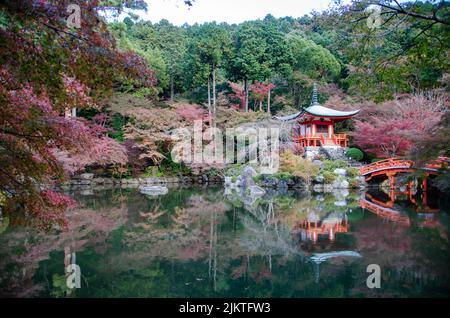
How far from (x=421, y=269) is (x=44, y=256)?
5.01 m

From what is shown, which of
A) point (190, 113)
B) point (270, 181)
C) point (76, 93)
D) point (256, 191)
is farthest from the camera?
point (190, 113)

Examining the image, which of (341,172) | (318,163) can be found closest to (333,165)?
(341,172)

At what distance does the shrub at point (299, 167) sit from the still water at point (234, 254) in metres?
5.68

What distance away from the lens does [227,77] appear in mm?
24547

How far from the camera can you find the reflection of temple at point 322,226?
6.45m

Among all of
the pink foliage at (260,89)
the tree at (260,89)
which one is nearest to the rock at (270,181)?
the tree at (260,89)

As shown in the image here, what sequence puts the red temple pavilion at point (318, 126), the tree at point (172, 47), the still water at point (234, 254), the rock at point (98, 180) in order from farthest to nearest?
the tree at point (172, 47) < the red temple pavilion at point (318, 126) < the rock at point (98, 180) < the still water at point (234, 254)

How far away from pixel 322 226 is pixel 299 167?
811 centimetres

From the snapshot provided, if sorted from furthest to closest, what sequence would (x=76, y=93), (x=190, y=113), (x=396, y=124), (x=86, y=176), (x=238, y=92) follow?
(x=238, y=92)
(x=190, y=113)
(x=86, y=176)
(x=396, y=124)
(x=76, y=93)

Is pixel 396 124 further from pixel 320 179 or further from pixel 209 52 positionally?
pixel 209 52

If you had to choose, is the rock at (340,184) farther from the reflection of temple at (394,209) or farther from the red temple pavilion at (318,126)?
the red temple pavilion at (318,126)

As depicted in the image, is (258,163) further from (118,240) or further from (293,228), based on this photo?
(118,240)

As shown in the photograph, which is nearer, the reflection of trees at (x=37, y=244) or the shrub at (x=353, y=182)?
the reflection of trees at (x=37, y=244)

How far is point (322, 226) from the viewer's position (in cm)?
736
